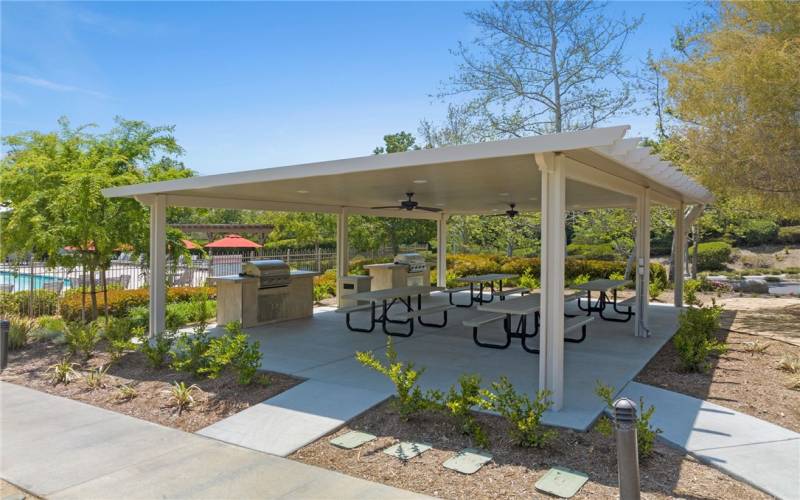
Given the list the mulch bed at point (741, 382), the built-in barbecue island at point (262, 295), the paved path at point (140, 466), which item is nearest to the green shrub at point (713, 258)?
the mulch bed at point (741, 382)

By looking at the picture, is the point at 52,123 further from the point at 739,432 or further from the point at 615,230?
the point at 615,230

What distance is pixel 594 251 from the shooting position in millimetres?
26328

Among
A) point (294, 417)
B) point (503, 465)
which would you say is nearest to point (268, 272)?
point (294, 417)

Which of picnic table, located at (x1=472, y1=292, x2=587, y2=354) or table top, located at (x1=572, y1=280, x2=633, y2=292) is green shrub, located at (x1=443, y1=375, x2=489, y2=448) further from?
table top, located at (x1=572, y1=280, x2=633, y2=292)

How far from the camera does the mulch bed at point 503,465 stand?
3.17 meters

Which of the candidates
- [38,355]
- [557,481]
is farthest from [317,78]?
[557,481]

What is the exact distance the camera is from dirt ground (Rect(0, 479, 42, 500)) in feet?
10.4

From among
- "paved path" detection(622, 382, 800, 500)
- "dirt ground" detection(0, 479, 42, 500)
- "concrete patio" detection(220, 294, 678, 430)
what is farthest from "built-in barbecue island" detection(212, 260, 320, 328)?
"paved path" detection(622, 382, 800, 500)

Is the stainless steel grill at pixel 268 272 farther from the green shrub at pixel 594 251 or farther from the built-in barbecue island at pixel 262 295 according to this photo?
the green shrub at pixel 594 251

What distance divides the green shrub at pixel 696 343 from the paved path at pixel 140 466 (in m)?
4.07

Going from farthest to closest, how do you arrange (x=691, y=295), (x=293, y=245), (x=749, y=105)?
(x=293, y=245), (x=749, y=105), (x=691, y=295)

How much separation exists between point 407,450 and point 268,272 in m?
6.00

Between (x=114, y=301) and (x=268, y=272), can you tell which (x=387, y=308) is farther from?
(x=114, y=301)

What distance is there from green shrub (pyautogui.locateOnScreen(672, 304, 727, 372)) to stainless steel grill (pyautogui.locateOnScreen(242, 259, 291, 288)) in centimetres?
632
